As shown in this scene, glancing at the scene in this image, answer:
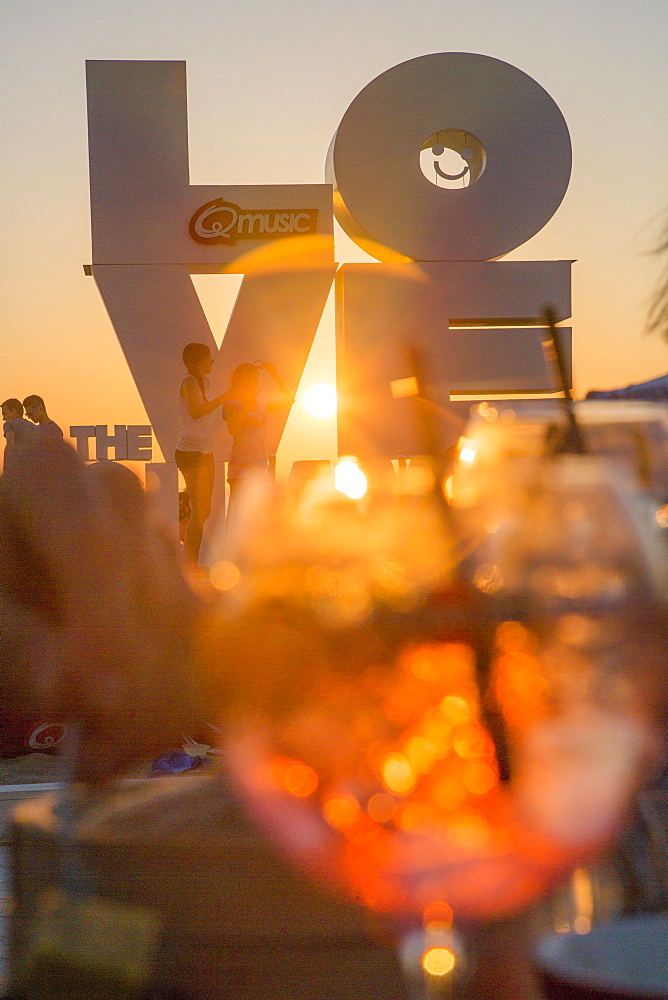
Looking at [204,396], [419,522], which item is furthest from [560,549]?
[204,396]

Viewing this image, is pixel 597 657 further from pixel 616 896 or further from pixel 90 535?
pixel 90 535

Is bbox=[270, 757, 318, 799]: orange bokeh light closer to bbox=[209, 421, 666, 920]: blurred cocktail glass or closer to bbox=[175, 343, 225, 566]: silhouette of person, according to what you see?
bbox=[209, 421, 666, 920]: blurred cocktail glass

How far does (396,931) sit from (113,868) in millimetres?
144

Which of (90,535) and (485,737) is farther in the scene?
(485,737)

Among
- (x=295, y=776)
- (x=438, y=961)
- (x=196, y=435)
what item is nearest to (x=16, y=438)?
(x=295, y=776)

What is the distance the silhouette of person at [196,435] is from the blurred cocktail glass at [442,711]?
0.28m

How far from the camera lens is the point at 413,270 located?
17.4 feet

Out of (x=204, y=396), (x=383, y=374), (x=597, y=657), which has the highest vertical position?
(x=383, y=374)

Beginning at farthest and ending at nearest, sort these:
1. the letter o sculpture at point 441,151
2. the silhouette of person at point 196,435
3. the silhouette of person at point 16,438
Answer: the letter o sculpture at point 441,151 < the silhouette of person at point 196,435 < the silhouette of person at point 16,438

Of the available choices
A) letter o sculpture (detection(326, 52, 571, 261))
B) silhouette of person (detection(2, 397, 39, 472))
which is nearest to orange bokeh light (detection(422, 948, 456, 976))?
silhouette of person (detection(2, 397, 39, 472))

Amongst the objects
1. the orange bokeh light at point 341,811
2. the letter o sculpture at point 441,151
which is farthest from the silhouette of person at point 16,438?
the letter o sculpture at point 441,151

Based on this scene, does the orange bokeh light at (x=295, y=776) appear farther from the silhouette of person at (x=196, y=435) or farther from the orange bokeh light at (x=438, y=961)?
the silhouette of person at (x=196, y=435)

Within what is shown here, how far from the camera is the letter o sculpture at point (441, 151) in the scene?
5.06 m

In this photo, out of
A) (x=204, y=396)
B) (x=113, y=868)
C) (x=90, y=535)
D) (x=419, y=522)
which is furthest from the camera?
(x=204, y=396)
